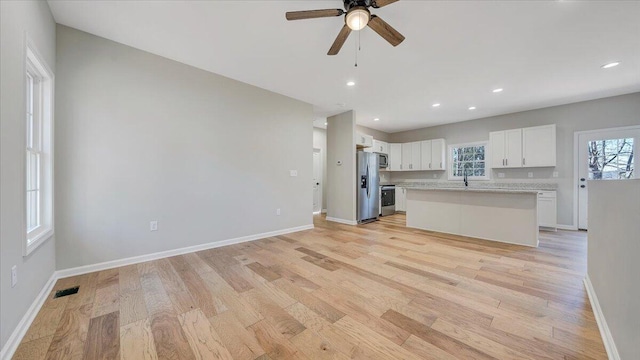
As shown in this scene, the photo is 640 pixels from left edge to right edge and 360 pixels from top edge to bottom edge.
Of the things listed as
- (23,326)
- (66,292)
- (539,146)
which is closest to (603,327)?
(23,326)

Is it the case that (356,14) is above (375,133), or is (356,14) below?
below

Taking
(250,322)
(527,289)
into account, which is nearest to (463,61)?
(527,289)

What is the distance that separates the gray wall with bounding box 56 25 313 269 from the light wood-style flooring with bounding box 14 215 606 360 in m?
0.46

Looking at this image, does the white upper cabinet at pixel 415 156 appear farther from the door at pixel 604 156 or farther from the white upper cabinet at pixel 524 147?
the door at pixel 604 156

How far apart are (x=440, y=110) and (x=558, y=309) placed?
14.9ft

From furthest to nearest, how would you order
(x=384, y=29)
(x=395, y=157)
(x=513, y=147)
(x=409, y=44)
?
(x=395, y=157) < (x=513, y=147) < (x=409, y=44) < (x=384, y=29)

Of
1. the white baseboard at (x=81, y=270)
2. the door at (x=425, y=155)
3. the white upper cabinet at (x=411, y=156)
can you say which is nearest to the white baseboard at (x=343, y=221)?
the white baseboard at (x=81, y=270)

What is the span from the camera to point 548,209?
4.86m

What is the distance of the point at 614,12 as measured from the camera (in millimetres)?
2150

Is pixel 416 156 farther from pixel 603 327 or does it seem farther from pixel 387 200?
pixel 603 327

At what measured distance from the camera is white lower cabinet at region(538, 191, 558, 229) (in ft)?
15.7

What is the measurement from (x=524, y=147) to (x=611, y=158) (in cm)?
130

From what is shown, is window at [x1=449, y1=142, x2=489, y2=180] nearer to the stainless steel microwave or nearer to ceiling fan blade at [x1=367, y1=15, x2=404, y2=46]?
the stainless steel microwave

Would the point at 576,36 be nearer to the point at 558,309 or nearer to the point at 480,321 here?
the point at 558,309
